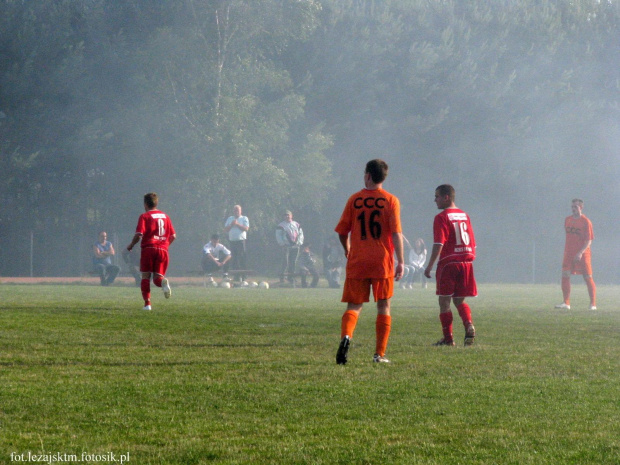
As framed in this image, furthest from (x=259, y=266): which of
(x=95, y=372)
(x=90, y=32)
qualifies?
(x=95, y=372)

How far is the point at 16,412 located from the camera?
18.7 feet

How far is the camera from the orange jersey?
27.2 feet

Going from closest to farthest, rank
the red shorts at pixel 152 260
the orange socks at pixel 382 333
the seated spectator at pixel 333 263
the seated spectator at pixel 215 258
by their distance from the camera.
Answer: the orange socks at pixel 382 333, the red shorts at pixel 152 260, the seated spectator at pixel 215 258, the seated spectator at pixel 333 263

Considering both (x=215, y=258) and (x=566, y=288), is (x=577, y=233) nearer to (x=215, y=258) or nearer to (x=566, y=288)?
(x=566, y=288)

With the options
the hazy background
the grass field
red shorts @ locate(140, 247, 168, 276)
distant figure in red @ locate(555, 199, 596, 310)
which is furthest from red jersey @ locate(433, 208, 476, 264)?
the hazy background

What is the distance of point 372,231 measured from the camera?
8.30 m

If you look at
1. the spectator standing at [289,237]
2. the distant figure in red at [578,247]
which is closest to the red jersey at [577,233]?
the distant figure in red at [578,247]

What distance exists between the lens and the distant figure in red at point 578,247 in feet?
58.7

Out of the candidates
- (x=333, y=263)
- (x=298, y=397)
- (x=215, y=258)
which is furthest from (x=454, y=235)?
(x=333, y=263)

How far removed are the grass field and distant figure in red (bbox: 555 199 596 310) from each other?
6.24m

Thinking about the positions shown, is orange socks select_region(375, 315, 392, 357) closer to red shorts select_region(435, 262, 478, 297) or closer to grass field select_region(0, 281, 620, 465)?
grass field select_region(0, 281, 620, 465)

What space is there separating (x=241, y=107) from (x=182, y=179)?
4018mm

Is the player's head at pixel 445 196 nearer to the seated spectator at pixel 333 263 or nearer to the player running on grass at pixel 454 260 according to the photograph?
the player running on grass at pixel 454 260

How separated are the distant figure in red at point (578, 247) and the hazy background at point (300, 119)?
77.7 feet
